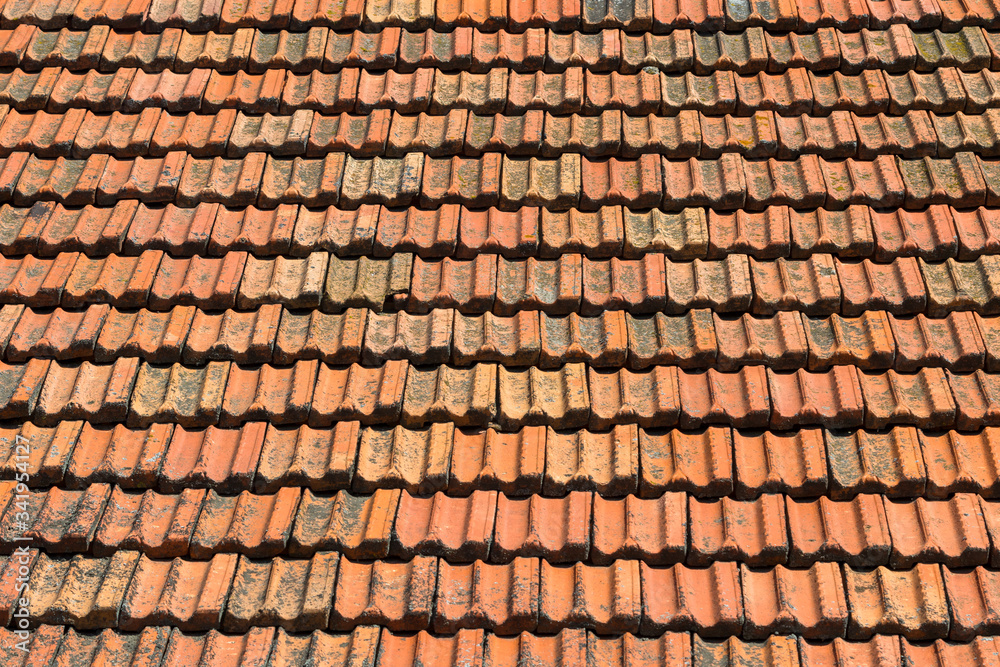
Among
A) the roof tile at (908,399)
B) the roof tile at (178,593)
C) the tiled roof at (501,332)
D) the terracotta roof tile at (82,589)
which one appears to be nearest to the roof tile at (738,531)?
the tiled roof at (501,332)

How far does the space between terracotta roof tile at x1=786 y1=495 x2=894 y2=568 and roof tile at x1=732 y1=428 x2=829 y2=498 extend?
58mm

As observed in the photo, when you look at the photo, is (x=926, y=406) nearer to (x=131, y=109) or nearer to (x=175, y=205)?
(x=175, y=205)

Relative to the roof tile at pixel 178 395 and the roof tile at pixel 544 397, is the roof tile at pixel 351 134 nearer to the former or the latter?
the roof tile at pixel 178 395

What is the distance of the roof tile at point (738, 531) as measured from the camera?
264 centimetres

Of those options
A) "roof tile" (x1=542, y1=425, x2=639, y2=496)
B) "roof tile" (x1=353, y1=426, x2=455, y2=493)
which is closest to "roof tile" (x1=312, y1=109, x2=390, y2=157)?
"roof tile" (x1=353, y1=426, x2=455, y2=493)

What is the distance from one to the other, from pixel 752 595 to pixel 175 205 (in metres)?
2.57

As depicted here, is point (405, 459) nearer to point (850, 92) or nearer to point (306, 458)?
point (306, 458)

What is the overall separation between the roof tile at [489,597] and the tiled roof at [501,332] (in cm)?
1

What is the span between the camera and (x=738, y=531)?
8.81ft

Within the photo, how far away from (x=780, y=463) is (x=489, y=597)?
100cm

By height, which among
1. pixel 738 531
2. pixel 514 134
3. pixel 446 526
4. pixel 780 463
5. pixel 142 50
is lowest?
pixel 446 526

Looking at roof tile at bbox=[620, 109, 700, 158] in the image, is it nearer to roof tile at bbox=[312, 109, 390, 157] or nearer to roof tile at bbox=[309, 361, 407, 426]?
roof tile at bbox=[312, 109, 390, 157]

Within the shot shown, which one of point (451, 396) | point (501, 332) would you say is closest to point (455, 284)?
point (501, 332)

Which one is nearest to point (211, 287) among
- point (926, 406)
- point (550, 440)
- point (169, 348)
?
point (169, 348)
